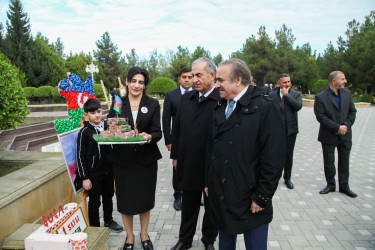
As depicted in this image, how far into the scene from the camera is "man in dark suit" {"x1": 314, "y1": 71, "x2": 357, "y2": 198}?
173 inches

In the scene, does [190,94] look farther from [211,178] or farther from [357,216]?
[357,216]

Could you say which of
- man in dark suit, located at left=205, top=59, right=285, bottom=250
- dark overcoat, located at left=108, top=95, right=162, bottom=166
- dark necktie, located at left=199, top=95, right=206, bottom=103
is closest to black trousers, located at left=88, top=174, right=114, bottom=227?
dark overcoat, located at left=108, top=95, right=162, bottom=166

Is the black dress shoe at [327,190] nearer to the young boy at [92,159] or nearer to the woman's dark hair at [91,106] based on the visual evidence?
the young boy at [92,159]

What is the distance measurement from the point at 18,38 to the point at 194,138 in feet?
126

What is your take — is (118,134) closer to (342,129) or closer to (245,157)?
(245,157)

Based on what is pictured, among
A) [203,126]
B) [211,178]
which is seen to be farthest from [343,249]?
[203,126]

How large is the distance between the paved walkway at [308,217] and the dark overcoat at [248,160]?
1274 mm

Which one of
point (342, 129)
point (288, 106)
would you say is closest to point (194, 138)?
point (288, 106)

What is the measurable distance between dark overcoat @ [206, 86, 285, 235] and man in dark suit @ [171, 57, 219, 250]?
0.62 m

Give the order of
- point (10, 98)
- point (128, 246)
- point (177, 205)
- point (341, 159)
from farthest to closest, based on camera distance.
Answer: point (341, 159)
point (177, 205)
point (10, 98)
point (128, 246)

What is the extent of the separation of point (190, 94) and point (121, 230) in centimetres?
213

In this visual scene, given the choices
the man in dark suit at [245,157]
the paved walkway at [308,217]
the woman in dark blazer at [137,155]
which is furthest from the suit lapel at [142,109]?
the paved walkway at [308,217]

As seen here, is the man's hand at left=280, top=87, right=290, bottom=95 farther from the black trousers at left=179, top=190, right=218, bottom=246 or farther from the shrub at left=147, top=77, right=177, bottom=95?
the shrub at left=147, top=77, right=177, bottom=95

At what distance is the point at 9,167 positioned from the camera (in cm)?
423
